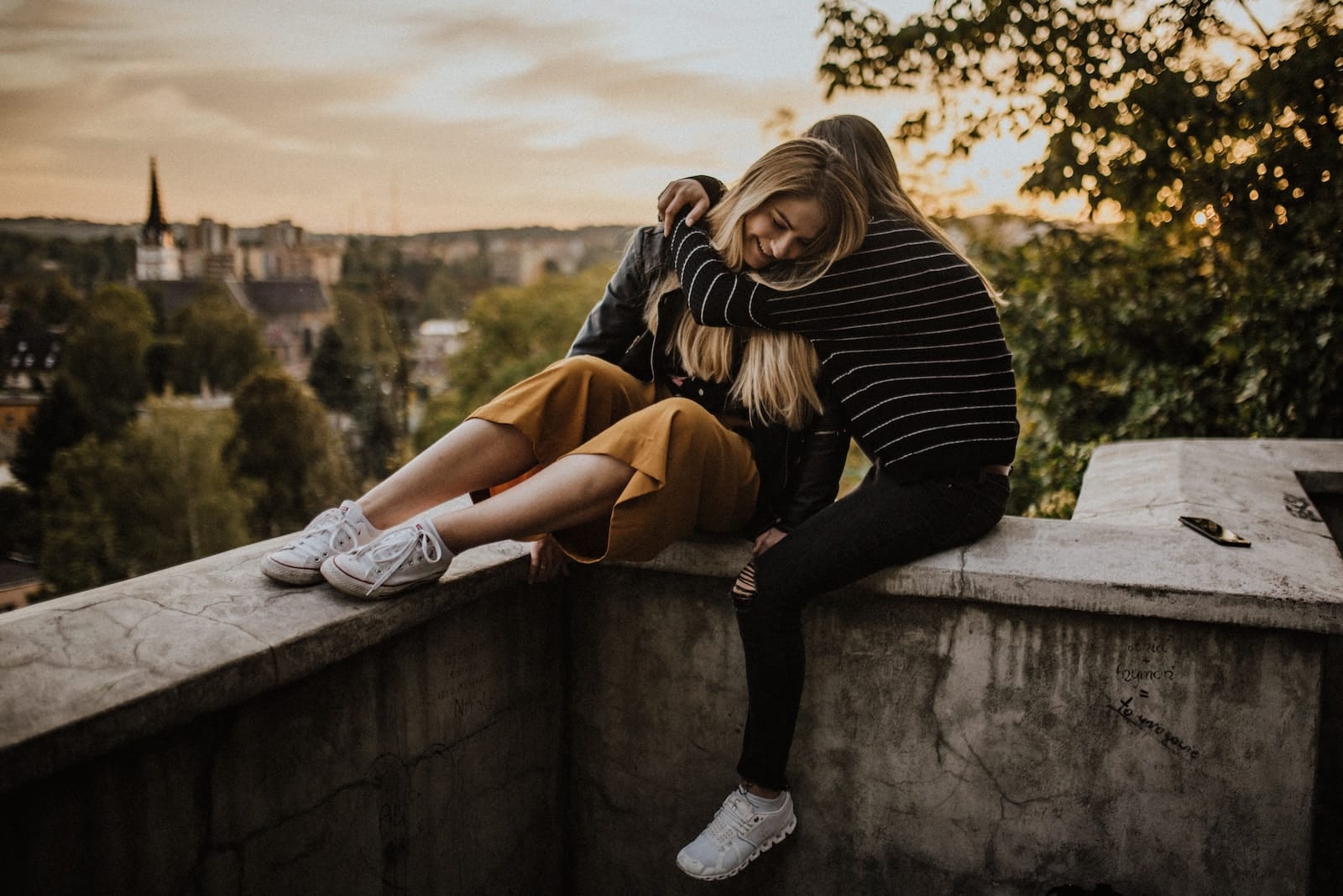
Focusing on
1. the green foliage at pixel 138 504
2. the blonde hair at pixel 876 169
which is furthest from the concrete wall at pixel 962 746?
the green foliage at pixel 138 504

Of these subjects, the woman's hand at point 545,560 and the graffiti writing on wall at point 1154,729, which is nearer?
the graffiti writing on wall at point 1154,729

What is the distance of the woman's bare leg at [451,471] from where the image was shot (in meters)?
2.10

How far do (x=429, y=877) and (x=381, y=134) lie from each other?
69.2m

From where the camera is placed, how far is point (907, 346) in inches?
84.9

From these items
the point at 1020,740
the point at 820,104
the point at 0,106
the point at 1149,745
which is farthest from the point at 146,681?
the point at 0,106

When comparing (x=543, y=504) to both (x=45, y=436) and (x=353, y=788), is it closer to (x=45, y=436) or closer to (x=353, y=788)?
(x=353, y=788)

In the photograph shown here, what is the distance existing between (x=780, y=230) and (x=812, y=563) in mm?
731

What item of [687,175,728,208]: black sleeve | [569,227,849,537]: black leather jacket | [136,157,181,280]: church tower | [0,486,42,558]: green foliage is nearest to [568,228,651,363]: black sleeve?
[569,227,849,537]: black leather jacket

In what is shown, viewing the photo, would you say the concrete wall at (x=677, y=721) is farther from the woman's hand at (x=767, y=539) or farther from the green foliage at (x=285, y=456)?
the green foliage at (x=285, y=456)

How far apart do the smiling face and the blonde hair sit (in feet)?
0.67

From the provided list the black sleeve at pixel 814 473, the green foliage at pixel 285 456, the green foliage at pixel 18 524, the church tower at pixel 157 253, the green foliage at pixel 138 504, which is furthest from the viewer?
the church tower at pixel 157 253

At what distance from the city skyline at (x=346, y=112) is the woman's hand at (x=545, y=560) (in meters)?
44.2

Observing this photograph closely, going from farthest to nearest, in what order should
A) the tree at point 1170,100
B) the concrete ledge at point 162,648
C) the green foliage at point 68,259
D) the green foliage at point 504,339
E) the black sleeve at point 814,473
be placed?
the green foliage at point 504,339 → the green foliage at point 68,259 → the tree at point 1170,100 → the black sleeve at point 814,473 → the concrete ledge at point 162,648

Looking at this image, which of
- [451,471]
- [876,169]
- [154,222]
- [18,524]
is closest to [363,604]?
[451,471]
